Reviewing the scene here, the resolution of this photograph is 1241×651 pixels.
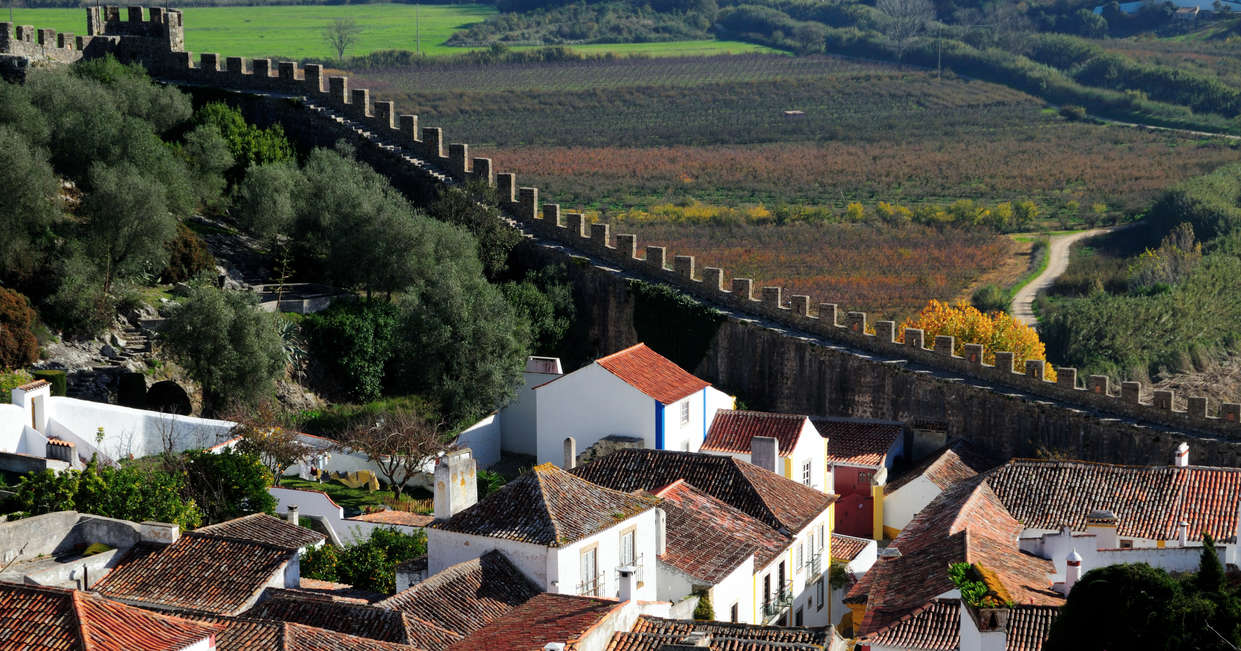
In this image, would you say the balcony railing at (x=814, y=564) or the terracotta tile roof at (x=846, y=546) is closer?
the balcony railing at (x=814, y=564)

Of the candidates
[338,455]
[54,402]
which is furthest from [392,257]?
[54,402]

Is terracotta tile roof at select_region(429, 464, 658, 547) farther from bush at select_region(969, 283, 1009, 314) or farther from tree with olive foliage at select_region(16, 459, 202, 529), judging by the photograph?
bush at select_region(969, 283, 1009, 314)

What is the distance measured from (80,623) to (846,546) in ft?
50.3

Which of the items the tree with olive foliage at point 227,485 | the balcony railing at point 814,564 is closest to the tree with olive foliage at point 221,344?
the tree with olive foliage at point 227,485

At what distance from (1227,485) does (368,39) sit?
267ft

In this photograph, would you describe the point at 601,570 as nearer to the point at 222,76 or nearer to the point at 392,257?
the point at 392,257

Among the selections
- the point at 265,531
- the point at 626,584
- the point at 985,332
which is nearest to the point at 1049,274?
the point at 985,332

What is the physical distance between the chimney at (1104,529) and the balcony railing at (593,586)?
6.91m

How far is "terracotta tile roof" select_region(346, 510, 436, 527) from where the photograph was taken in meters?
27.3

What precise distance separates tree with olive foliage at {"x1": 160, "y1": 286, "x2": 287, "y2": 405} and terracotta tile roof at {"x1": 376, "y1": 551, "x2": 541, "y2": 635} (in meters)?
10.9

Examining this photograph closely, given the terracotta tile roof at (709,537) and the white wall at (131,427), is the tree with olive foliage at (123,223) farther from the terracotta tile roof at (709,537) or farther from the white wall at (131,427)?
the terracotta tile roof at (709,537)

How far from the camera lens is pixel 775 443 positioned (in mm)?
30344

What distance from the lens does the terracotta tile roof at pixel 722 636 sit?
1934 cm

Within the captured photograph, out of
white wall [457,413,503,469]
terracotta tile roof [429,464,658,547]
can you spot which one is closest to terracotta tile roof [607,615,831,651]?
terracotta tile roof [429,464,658,547]
